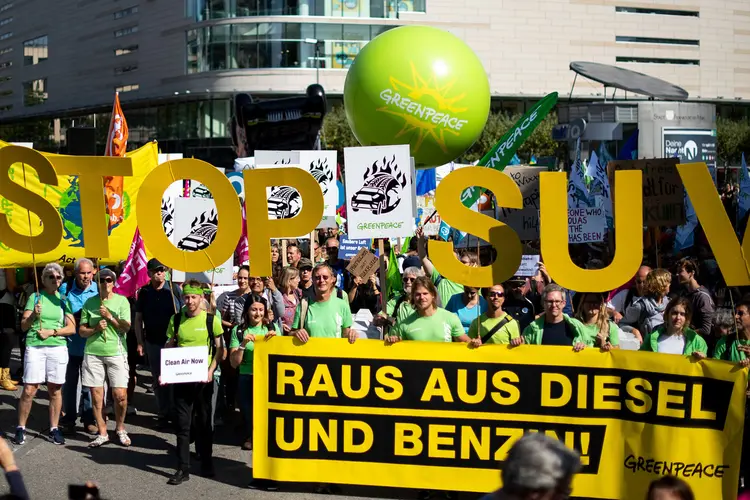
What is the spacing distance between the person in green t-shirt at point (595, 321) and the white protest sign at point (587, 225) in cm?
510

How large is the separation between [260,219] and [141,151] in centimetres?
619

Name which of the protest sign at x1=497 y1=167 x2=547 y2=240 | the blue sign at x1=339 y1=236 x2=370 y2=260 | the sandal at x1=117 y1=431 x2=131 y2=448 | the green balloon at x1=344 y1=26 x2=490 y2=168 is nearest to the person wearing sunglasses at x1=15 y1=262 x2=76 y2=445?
the sandal at x1=117 y1=431 x2=131 y2=448

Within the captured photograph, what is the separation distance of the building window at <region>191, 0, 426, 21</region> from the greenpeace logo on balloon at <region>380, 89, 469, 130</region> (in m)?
46.3

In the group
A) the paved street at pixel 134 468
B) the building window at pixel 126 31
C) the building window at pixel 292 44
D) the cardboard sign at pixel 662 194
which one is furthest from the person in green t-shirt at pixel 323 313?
the building window at pixel 126 31

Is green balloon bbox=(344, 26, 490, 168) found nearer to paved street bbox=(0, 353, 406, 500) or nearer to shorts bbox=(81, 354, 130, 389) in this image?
paved street bbox=(0, 353, 406, 500)

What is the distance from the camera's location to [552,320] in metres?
7.68

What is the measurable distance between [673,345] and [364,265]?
10.6ft

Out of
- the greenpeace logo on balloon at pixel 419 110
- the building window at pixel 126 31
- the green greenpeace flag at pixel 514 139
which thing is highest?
the building window at pixel 126 31

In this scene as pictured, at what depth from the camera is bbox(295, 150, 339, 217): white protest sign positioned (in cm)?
1223

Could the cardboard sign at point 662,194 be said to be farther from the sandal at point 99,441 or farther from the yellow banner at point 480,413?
the sandal at point 99,441

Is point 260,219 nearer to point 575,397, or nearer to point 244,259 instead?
point 575,397

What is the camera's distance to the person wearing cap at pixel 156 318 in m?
10.0

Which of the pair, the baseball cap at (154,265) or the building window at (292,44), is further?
the building window at (292,44)

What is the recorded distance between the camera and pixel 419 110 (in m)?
10.5
